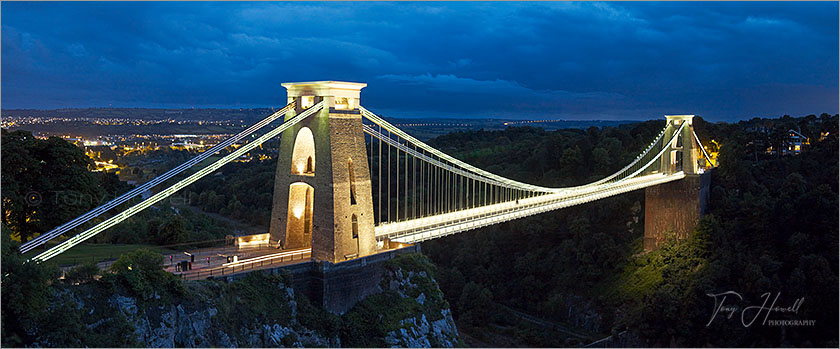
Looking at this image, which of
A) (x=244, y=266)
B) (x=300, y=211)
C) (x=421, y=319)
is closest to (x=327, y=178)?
(x=300, y=211)

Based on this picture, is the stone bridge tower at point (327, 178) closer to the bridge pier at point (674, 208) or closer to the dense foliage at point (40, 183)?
the dense foliage at point (40, 183)

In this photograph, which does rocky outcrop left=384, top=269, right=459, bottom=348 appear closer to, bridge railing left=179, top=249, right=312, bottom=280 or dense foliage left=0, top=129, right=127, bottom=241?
bridge railing left=179, top=249, right=312, bottom=280

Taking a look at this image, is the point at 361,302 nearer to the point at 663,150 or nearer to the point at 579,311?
the point at 579,311

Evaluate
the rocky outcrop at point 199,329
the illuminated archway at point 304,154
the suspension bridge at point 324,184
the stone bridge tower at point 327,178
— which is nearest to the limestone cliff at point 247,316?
the rocky outcrop at point 199,329

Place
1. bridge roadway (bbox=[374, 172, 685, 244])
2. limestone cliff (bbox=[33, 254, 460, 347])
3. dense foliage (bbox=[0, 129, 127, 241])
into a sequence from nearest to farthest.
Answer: limestone cliff (bbox=[33, 254, 460, 347]) < dense foliage (bbox=[0, 129, 127, 241]) < bridge roadway (bbox=[374, 172, 685, 244])

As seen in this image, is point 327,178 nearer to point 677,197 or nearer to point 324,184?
point 324,184


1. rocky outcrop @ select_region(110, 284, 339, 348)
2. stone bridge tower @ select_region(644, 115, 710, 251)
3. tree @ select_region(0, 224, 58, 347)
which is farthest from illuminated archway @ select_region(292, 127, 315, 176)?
stone bridge tower @ select_region(644, 115, 710, 251)

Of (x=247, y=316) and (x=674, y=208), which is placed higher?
(x=674, y=208)
